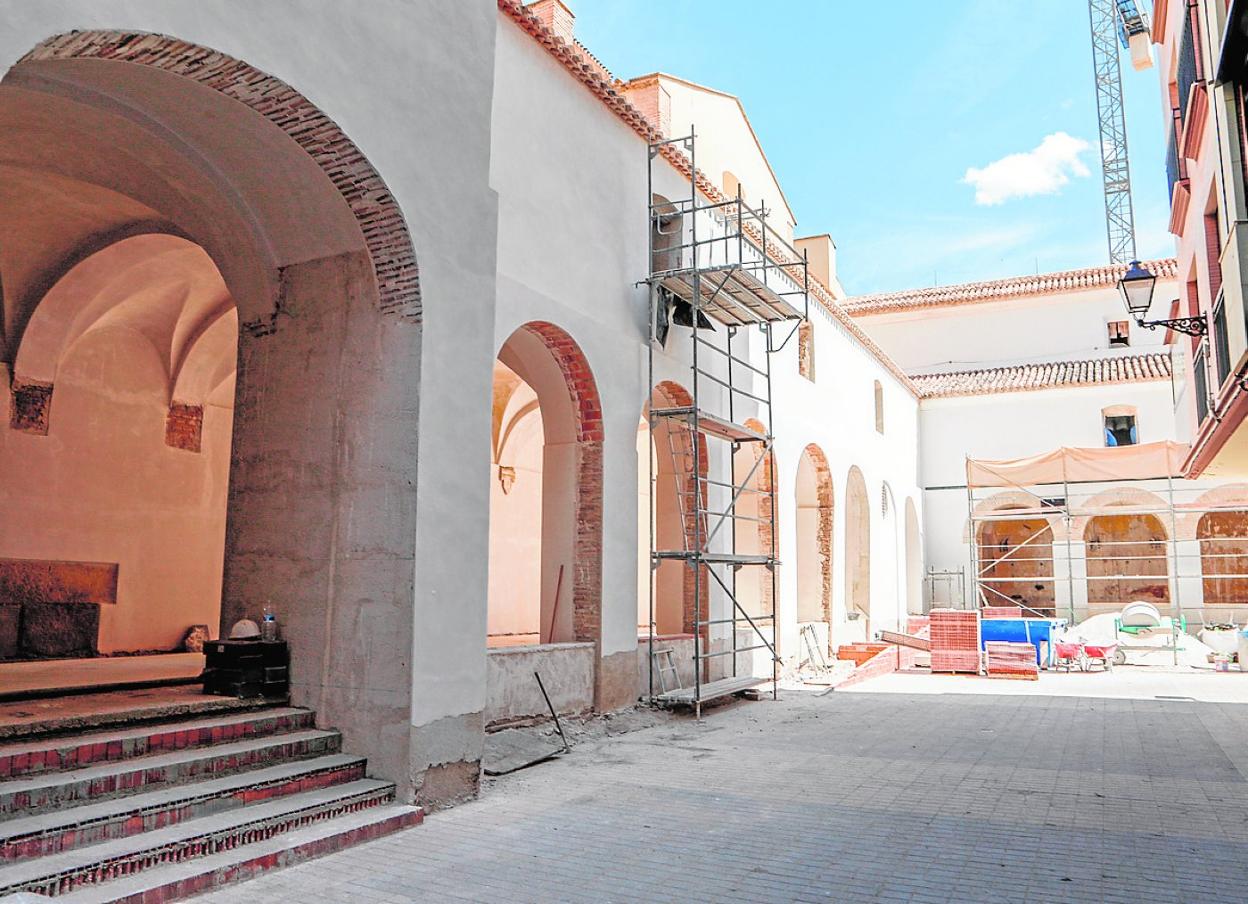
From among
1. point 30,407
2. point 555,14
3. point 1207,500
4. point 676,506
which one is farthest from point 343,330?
point 1207,500

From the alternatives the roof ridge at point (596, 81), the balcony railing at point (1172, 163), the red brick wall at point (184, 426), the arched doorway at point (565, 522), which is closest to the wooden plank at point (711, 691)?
the arched doorway at point (565, 522)

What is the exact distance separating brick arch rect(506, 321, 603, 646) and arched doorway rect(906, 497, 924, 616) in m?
16.3

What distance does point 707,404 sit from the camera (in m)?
12.4

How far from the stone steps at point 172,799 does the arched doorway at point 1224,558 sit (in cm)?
2384

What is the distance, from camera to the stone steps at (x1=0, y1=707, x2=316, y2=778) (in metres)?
4.69

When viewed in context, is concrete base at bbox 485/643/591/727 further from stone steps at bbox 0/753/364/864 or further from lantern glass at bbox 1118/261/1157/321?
lantern glass at bbox 1118/261/1157/321

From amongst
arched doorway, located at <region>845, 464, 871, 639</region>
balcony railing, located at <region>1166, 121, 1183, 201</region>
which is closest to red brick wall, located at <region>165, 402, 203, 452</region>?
balcony railing, located at <region>1166, 121, 1183, 201</region>

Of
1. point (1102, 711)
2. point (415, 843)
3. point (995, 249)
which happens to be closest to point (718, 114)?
point (1102, 711)

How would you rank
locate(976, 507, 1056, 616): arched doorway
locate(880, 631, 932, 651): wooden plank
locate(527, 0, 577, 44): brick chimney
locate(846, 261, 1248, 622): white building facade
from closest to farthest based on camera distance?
locate(527, 0, 577, 44): brick chimney < locate(880, 631, 932, 651): wooden plank < locate(846, 261, 1248, 622): white building facade < locate(976, 507, 1056, 616): arched doorway

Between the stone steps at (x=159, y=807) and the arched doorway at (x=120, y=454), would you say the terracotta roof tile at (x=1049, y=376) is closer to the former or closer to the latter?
the arched doorway at (x=120, y=454)

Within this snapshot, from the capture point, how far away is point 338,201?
628 cm

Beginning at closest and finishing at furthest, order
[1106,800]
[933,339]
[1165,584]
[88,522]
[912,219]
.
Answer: [1106,800] → [88,522] → [1165,584] → [933,339] → [912,219]

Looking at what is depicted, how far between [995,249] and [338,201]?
42197 millimetres

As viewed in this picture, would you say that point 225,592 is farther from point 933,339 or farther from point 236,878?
point 933,339
